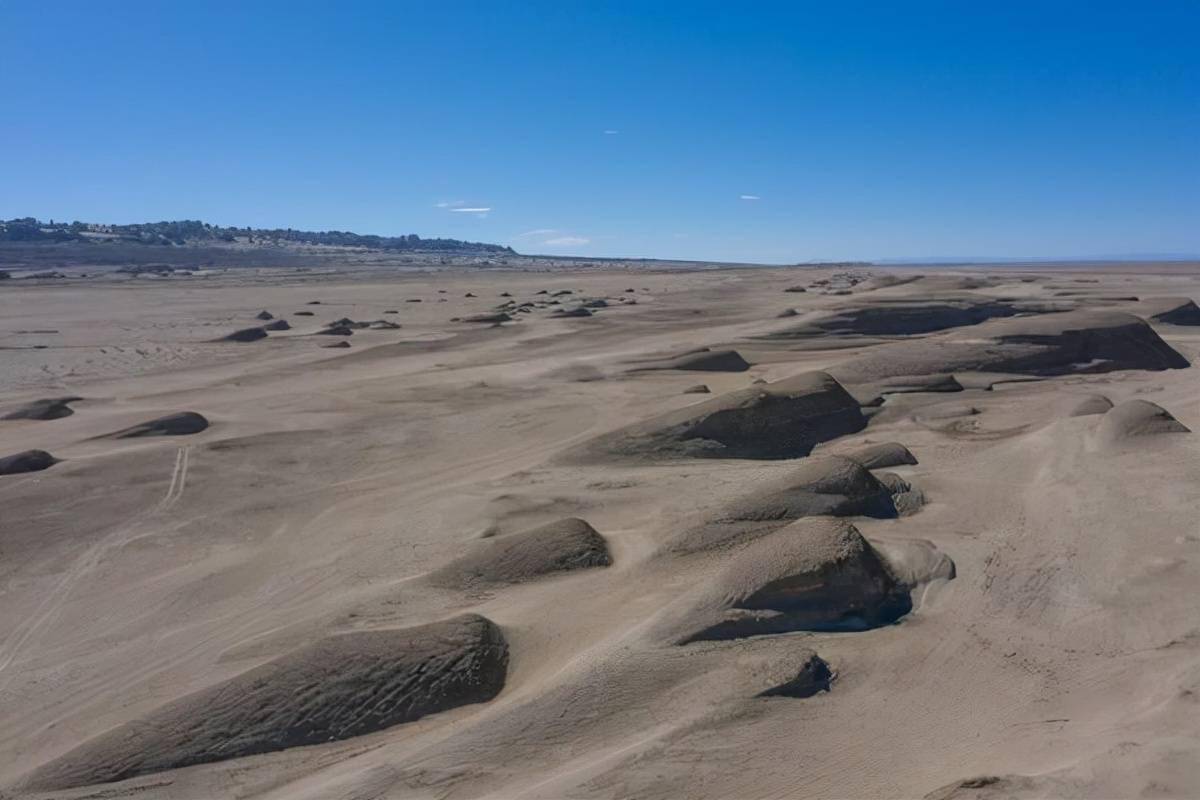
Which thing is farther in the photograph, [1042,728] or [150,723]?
[150,723]

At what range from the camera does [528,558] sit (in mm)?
8523

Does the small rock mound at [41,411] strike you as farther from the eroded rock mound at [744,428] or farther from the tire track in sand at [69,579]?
the eroded rock mound at [744,428]

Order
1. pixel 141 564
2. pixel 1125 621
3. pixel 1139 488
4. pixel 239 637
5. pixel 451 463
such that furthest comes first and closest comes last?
pixel 451 463
pixel 1139 488
pixel 141 564
pixel 239 637
pixel 1125 621

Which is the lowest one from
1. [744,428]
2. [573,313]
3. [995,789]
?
[995,789]

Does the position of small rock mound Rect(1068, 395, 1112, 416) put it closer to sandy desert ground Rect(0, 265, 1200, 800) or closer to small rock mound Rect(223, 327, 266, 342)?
sandy desert ground Rect(0, 265, 1200, 800)

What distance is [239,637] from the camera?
25.0ft

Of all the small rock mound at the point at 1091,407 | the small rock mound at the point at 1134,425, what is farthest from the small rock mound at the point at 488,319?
the small rock mound at the point at 1134,425

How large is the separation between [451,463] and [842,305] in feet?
55.2

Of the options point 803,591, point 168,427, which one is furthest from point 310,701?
point 168,427

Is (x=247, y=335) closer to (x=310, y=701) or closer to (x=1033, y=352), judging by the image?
(x=1033, y=352)

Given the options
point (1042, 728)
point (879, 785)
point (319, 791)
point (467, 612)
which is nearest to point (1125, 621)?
point (1042, 728)

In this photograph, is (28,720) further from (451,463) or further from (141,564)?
(451,463)

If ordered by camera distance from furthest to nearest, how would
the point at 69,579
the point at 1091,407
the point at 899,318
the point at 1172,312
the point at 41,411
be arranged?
the point at 1172,312 → the point at 899,318 → the point at 41,411 → the point at 1091,407 → the point at 69,579

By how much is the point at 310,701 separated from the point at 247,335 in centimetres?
2377
